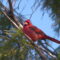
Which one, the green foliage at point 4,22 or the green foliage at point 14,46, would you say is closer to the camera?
the green foliage at point 14,46

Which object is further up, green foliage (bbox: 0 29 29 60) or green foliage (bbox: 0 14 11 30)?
green foliage (bbox: 0 14 11 30)

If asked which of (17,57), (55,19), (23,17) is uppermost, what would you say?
(23,17)

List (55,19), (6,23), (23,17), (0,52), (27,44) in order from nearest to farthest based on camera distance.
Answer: (55,19), (0,52), (27,44), (6,23), (23,17)

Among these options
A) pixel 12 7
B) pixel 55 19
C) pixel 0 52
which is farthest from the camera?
pixel 12 7

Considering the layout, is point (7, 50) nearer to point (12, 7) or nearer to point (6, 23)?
point (12, 7)

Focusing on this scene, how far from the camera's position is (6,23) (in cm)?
168

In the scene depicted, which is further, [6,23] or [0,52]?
[6,23]

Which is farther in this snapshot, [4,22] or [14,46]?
[4,22]

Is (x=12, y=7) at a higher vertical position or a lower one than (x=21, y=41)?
higher

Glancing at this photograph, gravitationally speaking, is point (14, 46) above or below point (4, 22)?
below

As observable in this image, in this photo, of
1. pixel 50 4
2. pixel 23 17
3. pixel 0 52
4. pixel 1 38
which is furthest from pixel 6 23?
pixel 50 4

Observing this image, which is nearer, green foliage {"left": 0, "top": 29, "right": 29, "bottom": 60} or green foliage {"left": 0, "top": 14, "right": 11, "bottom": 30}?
green foliage {"left": 0, "top": 29, "right": 29, "bottom": 60}

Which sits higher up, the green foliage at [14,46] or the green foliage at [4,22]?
the green foliage at [4,22]

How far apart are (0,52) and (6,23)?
0.58 metres
